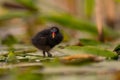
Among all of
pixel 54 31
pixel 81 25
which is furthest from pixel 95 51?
pixel 81 25

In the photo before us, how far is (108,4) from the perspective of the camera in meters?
5.76

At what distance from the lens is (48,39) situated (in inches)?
156

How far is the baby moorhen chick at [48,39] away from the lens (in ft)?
12.8

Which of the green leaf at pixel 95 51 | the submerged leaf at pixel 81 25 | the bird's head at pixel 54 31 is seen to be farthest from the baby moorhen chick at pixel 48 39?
the submerged leaf at pixel 81 25

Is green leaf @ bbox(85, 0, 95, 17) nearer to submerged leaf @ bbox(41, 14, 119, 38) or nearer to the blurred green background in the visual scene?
the blurred green background

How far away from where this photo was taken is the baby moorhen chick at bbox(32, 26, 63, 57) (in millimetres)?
3893

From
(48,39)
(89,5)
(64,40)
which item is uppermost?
(89,5)

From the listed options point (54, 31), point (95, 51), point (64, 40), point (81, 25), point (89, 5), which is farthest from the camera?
point (81, 25)

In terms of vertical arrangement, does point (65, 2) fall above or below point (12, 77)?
above

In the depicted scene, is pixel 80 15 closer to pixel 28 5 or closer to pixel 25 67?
pixel 28 5

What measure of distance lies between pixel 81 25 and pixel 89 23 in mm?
97

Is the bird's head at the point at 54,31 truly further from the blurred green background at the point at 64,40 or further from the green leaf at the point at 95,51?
the green leaf at the point at 95,51

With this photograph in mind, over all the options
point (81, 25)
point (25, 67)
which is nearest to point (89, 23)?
point (81, 25)

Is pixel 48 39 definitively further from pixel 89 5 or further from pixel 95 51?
pixel 89 5
